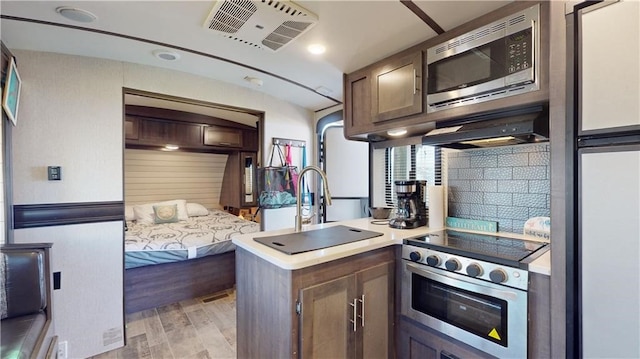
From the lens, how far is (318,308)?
1366 mm

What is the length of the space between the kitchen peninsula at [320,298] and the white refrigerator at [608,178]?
0.20 m

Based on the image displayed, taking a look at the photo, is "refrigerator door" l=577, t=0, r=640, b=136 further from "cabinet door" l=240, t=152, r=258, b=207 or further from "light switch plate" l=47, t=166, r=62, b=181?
"cabinet door" l=240, t=152, r=258, b=207

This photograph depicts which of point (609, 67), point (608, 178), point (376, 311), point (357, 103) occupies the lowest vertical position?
point (376, 311)

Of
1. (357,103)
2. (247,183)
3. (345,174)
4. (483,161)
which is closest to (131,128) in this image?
(247,183)

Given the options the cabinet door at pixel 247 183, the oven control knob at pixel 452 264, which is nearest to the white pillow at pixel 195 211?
the cabinet door at pixel 247 183

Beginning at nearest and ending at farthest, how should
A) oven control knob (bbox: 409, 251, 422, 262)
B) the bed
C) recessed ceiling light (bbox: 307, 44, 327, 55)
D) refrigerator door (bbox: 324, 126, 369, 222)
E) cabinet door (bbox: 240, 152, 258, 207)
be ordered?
oven control knob (bbox: 409, 251, 422, 262) → recessed ceiling light (bbox: 307, 44, 327, 55) → the bed → refrigerator door (bbox: 324, 126, 369, 222) → cabinet door (bbox: 240, 152, 258, 207)

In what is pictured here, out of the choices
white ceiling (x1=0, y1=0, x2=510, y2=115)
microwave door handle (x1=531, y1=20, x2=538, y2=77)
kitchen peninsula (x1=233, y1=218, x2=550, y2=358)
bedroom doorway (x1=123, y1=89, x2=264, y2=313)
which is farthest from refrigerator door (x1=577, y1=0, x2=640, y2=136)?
bedroom doorway (x1=123, y1=89, x2=264, y2=313)

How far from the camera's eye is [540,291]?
49.1 inches

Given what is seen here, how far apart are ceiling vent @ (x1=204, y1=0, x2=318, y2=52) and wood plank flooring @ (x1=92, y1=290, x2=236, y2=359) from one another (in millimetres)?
2385

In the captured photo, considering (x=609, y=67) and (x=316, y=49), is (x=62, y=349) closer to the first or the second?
(x=316, y=49)

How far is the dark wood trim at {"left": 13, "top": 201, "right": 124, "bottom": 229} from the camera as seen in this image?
1961mm

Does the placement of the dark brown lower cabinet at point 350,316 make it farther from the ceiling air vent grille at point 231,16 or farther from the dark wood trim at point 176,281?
the dark wood trim at point 176,281

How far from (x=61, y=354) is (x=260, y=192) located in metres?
2.16

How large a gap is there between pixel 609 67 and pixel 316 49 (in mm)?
1584
